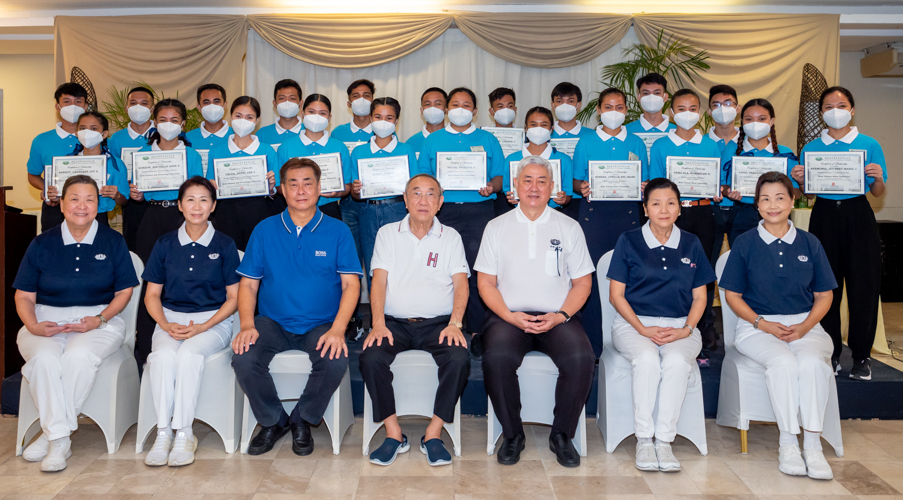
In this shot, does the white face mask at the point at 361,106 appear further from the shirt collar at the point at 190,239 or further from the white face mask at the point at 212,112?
the shirt collar at the point at 190,239

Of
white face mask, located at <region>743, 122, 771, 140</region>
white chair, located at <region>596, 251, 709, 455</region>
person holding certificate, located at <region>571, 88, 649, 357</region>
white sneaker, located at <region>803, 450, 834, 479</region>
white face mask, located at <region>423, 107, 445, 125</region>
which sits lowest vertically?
white sneaker, located at <region>803, 450, 834, 479</region>

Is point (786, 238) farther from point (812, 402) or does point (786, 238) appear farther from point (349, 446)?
point (349, 446)

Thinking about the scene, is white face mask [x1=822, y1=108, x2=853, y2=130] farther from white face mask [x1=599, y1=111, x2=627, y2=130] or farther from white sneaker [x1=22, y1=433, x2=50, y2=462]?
white sneaker [x1=22, y1=433, x2=50, y2=462]

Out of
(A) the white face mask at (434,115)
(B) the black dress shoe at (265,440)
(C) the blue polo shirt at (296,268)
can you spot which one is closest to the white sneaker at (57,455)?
(B) the black dress shoe at (265,440)

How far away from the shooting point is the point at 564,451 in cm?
290

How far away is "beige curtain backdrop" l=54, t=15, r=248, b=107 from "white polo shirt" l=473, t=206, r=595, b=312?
4288mm

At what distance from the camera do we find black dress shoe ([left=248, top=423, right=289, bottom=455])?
9.91 ft

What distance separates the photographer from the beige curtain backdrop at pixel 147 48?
6227 mm

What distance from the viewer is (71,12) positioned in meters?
6.36

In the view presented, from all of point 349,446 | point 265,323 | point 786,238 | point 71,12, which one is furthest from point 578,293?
point 71,12

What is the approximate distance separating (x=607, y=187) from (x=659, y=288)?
95 cm

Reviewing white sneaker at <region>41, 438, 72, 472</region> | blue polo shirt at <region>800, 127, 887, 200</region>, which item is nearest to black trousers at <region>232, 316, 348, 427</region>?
white sneaker at <region>41, 438, 72, 472</region>

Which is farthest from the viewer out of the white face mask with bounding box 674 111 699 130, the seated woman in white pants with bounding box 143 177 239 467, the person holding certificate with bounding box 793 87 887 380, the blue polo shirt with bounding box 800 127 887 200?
the white face mask with bounding box 674 111 699 130

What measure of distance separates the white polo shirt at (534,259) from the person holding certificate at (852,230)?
157 centimetres
